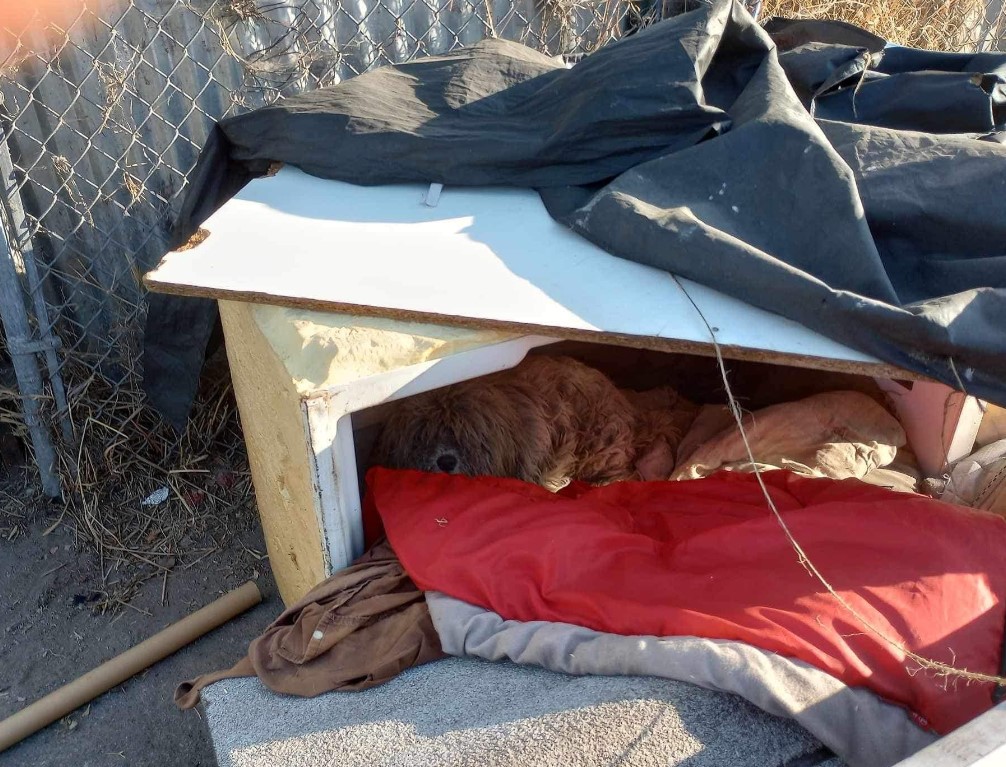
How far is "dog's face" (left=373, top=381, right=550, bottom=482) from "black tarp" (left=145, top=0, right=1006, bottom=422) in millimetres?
588

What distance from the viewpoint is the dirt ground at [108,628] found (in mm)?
2443

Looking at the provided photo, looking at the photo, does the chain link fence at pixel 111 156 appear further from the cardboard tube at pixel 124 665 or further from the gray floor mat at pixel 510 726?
the gray floor mat at pixel 510 726

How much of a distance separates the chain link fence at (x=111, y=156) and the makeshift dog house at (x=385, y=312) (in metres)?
1.28

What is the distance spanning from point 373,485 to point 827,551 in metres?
1.15

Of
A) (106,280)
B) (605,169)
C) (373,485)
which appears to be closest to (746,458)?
(605,169)

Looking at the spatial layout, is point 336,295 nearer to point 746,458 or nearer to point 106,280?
point 746,458

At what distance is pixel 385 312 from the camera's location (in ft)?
5.82

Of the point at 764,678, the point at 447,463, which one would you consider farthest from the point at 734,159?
the point at 764,678

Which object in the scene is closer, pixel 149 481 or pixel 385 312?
pixel 385 312

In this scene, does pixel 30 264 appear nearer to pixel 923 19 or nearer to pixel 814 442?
pixel 814 442

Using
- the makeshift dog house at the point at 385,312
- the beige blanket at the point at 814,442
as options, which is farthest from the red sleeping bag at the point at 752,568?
the beige blanket at the point at 814,442

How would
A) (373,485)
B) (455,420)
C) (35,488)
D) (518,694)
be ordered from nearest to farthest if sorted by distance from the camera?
(518,694) < (373,485) < (455,420) < (35,488)

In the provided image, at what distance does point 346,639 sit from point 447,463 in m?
0.64

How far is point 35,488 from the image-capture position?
3385 millimetres
